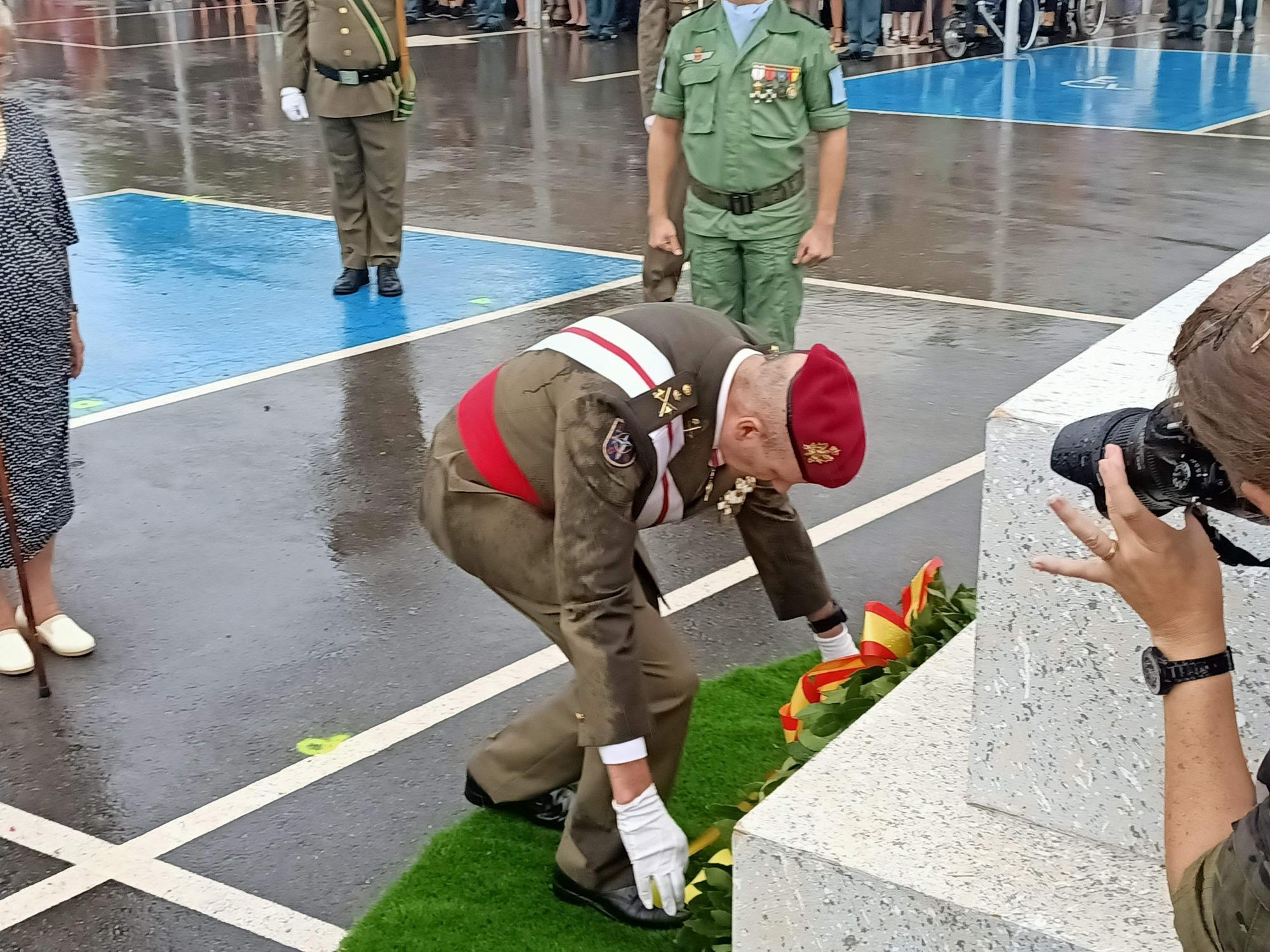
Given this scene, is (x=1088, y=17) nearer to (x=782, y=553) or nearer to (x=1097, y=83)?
(x=1097, y=83)

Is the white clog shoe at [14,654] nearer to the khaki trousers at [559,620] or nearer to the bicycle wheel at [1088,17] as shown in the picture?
the khaki trousers at [559,620]

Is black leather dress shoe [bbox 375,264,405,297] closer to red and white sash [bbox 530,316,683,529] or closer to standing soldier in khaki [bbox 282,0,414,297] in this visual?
standing soldier in khaki [bbox 282,0,414,297]

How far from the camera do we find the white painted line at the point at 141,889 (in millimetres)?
3277

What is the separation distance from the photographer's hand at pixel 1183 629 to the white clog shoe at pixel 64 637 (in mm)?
3405

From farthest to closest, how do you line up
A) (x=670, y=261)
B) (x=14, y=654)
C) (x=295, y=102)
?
(x=295, y=102) → (x=670, y=261) → (x=14, y=654)

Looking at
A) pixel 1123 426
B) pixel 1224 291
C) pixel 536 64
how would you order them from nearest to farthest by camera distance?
pixel 1224 291, pixel 1123 426, pixel 536 64

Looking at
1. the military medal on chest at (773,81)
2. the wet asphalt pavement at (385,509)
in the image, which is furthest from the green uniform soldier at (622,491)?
the military medal on chest at (773,81)

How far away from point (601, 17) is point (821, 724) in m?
20.8

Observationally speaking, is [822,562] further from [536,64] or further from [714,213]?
[536,64]

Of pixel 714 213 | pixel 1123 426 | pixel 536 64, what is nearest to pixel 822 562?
pixel 714 213

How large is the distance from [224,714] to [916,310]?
4850mm

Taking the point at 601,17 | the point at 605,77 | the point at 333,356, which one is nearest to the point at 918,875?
the point at 333,356

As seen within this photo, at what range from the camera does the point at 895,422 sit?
6.29 metres

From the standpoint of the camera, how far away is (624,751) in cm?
288
